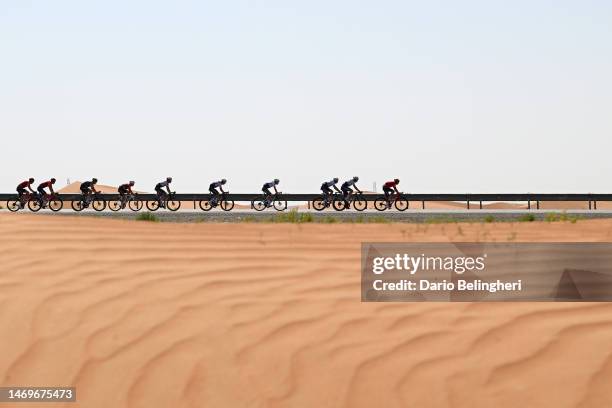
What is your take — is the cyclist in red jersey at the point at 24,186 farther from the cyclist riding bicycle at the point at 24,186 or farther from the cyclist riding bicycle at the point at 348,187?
the cyclist riding bicycle at the point at 348,187

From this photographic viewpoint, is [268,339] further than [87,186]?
No

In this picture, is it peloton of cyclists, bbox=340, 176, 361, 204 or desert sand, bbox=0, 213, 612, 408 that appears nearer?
desert sand, bbox=0, 213, 612, 408

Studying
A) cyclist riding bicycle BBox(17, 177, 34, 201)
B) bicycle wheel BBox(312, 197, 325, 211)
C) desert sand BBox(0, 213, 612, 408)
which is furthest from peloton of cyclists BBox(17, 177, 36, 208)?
desert sand BBox(0, 213, 612, 408)

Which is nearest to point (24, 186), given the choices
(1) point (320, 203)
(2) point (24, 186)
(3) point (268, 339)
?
(2) point (24, 186)

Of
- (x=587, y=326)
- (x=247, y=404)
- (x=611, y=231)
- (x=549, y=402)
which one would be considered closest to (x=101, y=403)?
(x=247, y=404)

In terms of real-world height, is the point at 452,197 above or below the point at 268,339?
above

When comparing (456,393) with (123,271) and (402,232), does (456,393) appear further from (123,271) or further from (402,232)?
(402,232)

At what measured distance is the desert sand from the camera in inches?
249

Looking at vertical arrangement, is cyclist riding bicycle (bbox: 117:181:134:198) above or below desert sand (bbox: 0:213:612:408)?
above

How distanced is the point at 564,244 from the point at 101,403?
21.3 feet

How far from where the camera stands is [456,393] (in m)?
6.22

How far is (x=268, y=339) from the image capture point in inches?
281

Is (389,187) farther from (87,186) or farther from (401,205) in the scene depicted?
(87,186)

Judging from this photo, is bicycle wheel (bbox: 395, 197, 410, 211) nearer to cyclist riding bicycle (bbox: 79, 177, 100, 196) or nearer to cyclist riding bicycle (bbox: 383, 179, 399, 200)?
cyclist riding bicycle (bbox: 383, 179, 399, 200)
